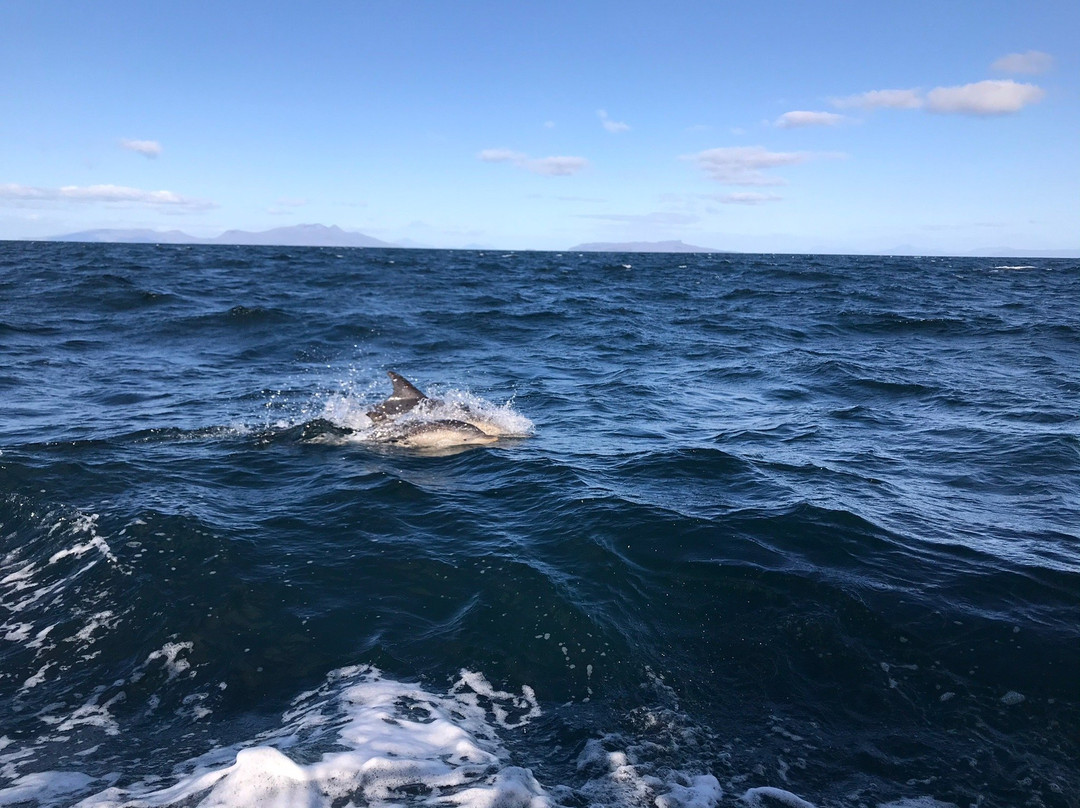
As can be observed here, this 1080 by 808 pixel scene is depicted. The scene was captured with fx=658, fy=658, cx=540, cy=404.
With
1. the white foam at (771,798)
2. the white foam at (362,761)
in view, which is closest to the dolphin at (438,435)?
the white foam at (362,761)

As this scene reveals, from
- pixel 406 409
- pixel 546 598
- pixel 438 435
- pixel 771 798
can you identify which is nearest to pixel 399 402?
pixel 406 409

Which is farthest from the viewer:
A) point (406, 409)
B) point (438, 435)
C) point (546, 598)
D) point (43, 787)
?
point (406, 409)

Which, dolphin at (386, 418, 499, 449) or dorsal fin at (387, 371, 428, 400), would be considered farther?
dorsal fin at (387, 371, 428, 400)

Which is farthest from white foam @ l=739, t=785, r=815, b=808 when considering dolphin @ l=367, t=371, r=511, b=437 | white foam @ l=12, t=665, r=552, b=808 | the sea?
dolphin @ l=367, t=371, r=511, b=437

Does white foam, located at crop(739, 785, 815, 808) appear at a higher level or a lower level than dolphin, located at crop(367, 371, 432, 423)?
lower

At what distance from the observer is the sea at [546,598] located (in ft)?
15.2

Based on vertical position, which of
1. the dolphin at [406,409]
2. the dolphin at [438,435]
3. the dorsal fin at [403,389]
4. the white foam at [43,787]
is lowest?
the white foam at [43,787]

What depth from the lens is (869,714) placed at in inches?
206

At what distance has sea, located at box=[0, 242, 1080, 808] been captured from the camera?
15.2 feet

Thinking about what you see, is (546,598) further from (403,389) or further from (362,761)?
(403,389)

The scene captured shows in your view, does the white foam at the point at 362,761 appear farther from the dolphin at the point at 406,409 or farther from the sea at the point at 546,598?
the dolphin at the point at 406,409

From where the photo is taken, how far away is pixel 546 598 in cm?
686


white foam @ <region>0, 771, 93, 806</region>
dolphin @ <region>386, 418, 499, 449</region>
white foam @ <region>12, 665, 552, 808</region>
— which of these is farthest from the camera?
dolphin @ <region>386, 418, 499, 449</region>

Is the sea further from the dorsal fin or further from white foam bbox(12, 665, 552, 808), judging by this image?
the dorsal fin
